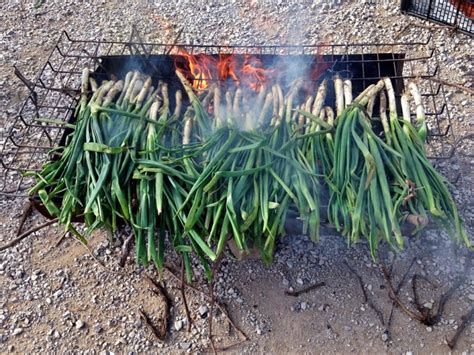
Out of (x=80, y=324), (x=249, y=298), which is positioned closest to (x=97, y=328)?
(x=80, y=324)

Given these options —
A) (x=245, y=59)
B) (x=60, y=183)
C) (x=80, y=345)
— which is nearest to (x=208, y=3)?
(x=245, y=59)

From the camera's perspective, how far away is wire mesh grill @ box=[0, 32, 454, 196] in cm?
290

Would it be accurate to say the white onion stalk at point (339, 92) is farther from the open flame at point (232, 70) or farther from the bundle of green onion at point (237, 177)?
the open flame at point (232, 70)

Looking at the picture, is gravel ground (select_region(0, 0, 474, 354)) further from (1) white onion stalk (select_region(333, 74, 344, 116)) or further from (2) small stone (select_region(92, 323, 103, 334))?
(1) white onion stalk (select_region(333, 74, 344, 116))

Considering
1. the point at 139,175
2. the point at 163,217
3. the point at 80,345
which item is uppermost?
the point at 139,175

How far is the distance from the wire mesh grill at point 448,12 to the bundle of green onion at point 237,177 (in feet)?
5.74

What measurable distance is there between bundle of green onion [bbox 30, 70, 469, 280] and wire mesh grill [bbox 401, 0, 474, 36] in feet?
5.74

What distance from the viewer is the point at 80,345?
254 cm

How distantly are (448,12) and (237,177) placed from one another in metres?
2.73

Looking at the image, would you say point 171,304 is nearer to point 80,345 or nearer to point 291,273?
point 80,345

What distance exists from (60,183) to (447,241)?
83.8 inches

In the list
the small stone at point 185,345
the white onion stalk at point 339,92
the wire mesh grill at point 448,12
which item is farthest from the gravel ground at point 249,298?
the wire mesh grill at point 448,12

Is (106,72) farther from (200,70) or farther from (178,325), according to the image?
(178,325)

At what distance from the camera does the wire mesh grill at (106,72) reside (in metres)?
2.90
